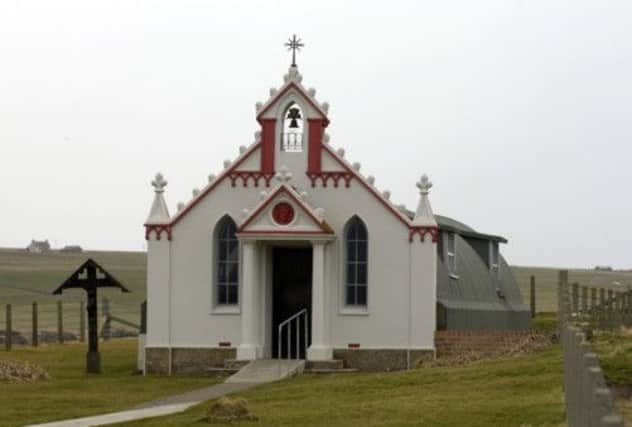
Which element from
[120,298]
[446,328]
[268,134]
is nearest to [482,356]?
[446,328]

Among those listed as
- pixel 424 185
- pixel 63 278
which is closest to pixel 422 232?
pixel 424 185

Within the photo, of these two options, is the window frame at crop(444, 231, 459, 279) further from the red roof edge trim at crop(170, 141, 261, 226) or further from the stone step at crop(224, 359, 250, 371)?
the stone step at crop(224, 359, 250, 371)

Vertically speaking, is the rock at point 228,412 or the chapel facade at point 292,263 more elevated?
the chapel facade at point 292,263

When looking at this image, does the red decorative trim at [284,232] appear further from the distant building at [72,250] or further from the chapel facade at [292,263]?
the distant building at [72,250]

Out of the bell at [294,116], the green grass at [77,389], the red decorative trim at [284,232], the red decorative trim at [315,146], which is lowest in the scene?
the green grass at [77,389]

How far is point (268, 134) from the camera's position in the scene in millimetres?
39062

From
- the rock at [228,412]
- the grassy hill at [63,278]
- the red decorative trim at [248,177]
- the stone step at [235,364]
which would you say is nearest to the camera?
the rock at [228,412]

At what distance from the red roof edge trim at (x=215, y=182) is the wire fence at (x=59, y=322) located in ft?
39.0

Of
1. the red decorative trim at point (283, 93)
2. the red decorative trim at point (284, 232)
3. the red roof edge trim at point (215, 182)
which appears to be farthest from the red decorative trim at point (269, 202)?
the red decorative trim at point (283, 93)

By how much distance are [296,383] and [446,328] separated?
748 centimetres

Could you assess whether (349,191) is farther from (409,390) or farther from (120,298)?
(120,298)

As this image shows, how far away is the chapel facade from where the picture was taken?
38.1 metres

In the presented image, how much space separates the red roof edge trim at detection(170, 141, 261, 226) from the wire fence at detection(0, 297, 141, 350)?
11873 mm

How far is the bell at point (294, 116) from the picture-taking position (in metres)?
39.3
